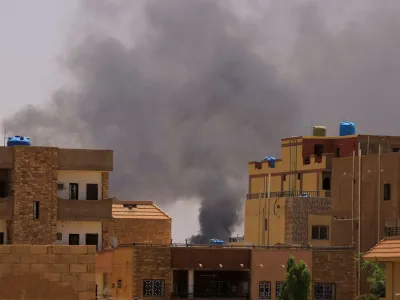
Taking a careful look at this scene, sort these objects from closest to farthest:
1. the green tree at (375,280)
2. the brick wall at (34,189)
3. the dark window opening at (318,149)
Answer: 1. the brick wall at (34,189)
2. the green tree at (375,280)
3. the dark window opening at (318,149)

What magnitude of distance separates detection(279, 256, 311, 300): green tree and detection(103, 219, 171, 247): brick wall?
625 inches

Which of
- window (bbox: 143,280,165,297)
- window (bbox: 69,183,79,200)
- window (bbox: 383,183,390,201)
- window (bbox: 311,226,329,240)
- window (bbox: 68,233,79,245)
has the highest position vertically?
window (bbox: 383,183,390,201)

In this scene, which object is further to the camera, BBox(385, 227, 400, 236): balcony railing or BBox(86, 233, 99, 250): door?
BBox(385, 227, 400, 236): balcony railing

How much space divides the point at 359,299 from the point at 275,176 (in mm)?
48403

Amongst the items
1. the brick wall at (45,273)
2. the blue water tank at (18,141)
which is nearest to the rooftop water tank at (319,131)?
the blue water tank at (18,141)

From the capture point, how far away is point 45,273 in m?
32.1

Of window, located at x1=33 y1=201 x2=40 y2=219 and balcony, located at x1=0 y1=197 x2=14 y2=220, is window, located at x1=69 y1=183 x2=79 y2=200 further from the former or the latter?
balcony, located at x1=0 y1=197 x2=14 y2=220

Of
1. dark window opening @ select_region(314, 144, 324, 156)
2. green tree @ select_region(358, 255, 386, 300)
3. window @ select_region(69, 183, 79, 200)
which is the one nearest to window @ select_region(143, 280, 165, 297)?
window @ select_region(69, 183, 79, 200)

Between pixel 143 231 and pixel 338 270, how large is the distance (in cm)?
1461

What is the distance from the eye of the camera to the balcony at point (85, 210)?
90.3m

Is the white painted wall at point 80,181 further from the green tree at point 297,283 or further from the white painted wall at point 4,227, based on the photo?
the green tree at point 297,283

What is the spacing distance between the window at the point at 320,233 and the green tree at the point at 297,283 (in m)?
24.9

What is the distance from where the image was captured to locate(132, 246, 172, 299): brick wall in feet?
299

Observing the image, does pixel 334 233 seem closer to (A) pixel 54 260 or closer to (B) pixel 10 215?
(B) pixel 10 215
